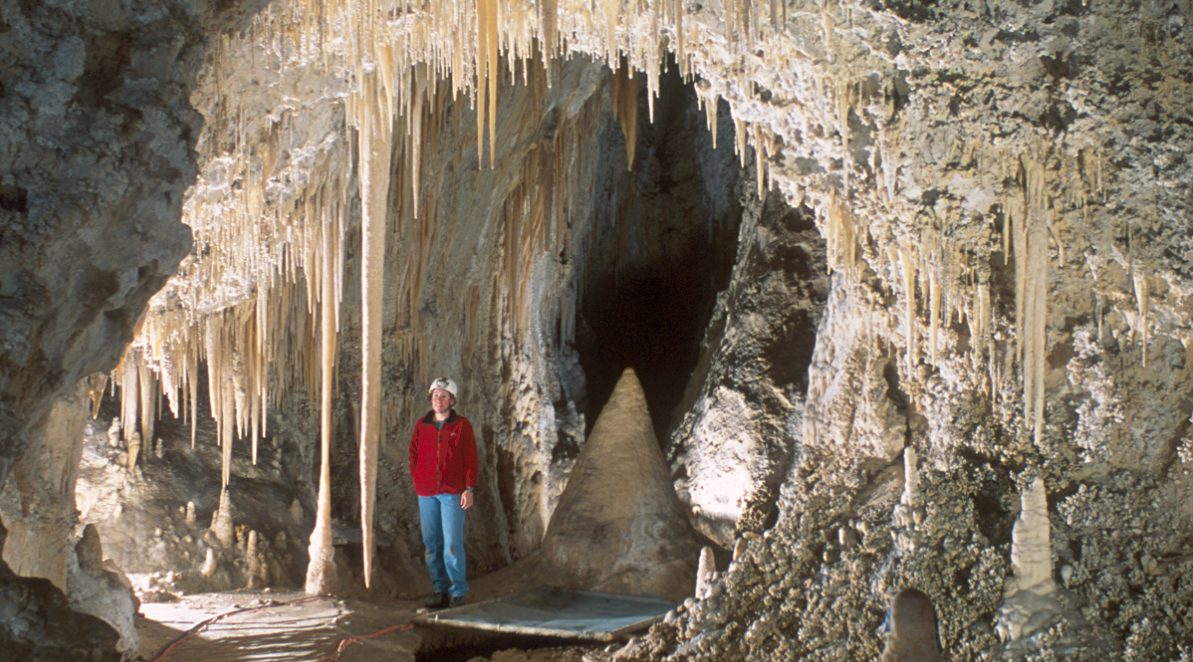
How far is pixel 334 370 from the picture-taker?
8383 mm

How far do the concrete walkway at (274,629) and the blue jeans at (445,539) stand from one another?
1.13 feet

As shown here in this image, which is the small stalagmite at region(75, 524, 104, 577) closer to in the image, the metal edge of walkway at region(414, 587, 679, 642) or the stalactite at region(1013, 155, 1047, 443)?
the metal edge of walkway at region(414, 587, 679, 642)

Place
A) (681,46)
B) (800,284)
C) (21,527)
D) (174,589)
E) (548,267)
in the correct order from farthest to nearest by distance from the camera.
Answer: (548,267) < (800,284) < (174,589) < (681,46) < (21,527)

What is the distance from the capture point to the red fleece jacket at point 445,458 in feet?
19.9

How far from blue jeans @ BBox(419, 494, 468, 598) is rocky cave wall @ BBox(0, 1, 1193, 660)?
168 cm

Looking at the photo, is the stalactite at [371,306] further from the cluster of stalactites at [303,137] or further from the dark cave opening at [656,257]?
the dark cave opening at [656,257]

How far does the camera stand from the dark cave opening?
1288 cm

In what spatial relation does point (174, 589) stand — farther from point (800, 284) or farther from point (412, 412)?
point (800, 284)

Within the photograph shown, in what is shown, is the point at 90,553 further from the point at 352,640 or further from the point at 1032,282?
the point at 1032,282

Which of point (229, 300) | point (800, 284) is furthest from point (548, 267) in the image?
point (229, 300)

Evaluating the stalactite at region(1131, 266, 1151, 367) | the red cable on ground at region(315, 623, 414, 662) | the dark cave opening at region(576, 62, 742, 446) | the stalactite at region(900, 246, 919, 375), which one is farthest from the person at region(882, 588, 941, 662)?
the dark cave opening at region(576, 62, 742, 446)

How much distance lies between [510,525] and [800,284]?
3644 mm

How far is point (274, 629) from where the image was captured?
5.66 meters

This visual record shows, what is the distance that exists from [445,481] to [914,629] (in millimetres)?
3461
